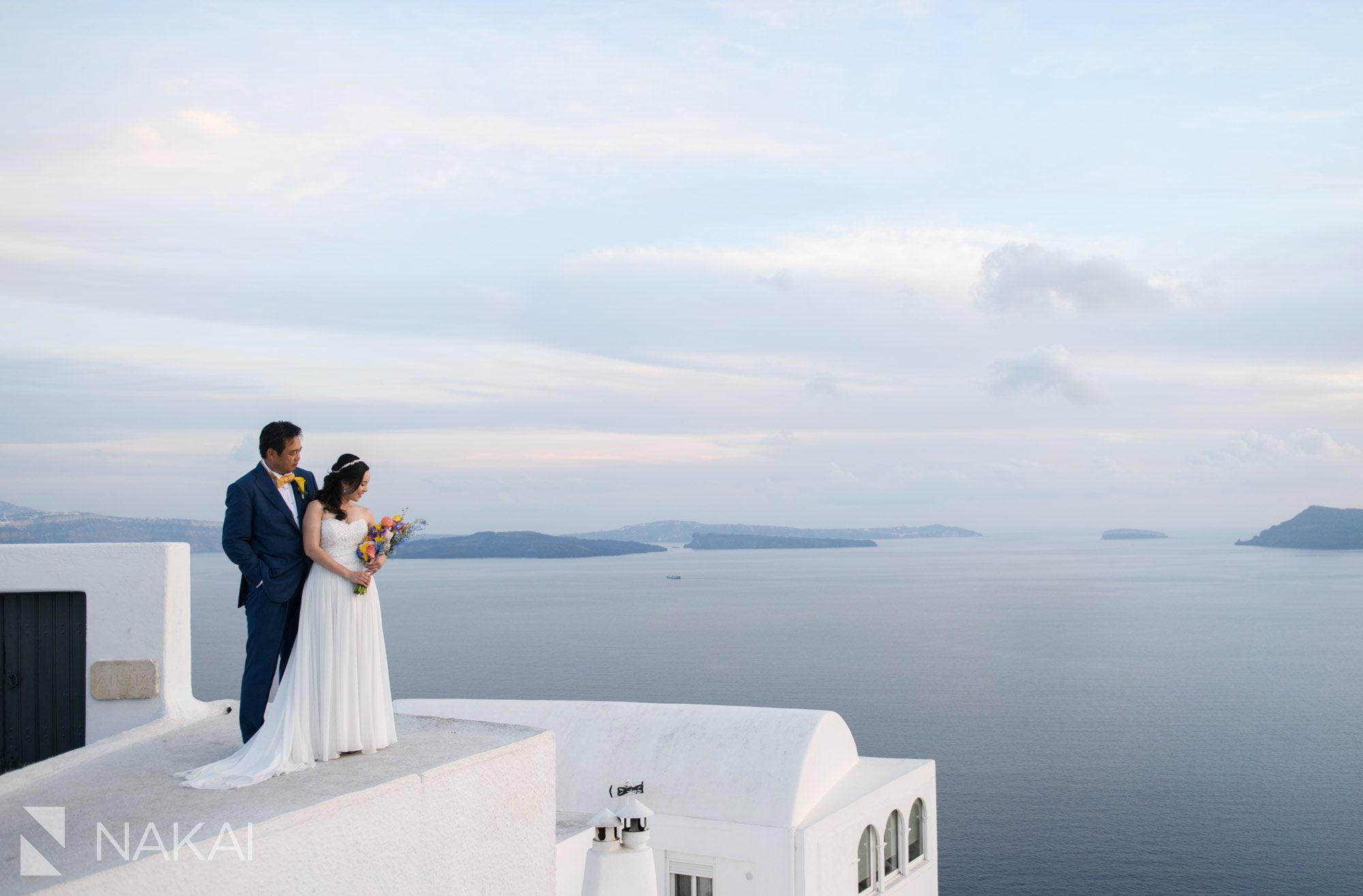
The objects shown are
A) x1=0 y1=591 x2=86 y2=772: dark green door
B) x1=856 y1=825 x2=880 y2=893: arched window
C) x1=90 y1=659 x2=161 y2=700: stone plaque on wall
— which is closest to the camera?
x1=90 y1=659 x2=161 y2=700: stone plaque on wall

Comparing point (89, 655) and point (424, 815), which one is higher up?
point (89, 655)

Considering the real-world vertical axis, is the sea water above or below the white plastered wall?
below

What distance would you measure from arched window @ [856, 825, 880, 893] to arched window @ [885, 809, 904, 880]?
1.04 ft

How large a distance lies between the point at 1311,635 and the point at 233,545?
9887 centimetres

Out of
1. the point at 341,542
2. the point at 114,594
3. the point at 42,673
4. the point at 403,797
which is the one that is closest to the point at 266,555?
the point at 341,542

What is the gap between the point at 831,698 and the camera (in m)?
57.5

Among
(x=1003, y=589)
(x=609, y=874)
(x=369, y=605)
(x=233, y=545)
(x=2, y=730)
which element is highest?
(x=233, y=545)

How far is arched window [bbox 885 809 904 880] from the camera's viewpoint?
1497 centimetres

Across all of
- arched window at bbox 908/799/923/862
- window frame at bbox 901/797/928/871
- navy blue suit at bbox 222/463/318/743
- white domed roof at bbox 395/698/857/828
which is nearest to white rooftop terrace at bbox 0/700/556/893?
navy blue suit at bbox 222/463/318/743

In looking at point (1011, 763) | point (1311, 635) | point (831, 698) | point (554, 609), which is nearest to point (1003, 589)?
point (1311, 635)

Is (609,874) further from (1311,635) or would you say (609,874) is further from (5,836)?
(1311,635)

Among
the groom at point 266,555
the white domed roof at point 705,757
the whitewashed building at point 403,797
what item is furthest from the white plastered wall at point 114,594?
the white domed roof at point 705,757

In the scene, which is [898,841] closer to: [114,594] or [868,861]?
[868,861]

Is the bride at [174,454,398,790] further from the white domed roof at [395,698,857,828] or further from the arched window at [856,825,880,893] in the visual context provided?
the arched window at [856,825,880,893]
